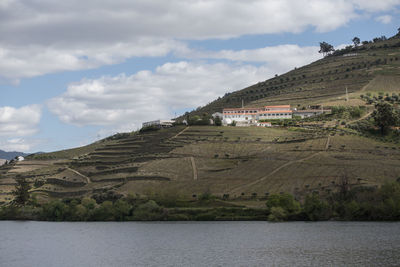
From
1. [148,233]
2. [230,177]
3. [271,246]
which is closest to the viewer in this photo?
[271,246]

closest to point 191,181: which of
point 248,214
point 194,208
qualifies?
point 194,208

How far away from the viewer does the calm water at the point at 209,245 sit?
2758 inches

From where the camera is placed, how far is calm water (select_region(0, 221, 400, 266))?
70.1 m

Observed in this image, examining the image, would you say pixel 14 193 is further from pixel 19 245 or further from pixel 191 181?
pixel 19 245


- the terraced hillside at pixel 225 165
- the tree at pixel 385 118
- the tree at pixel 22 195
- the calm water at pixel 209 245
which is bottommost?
the calm water at pixel 209 245

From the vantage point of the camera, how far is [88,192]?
500ft

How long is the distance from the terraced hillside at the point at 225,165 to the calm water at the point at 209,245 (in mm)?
23811

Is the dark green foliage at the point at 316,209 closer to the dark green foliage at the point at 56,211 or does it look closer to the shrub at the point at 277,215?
the shrub at the point at 277,215

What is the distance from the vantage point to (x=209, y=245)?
8444 cm

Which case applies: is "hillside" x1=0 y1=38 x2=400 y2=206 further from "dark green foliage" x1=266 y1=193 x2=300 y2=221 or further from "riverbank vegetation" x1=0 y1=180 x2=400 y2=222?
"dark green foliage" x1=266 y1=193 x2=300 y2=221

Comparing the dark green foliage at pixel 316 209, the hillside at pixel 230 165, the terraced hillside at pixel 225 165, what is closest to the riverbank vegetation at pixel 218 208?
the dark green foliage at pixel 316 209

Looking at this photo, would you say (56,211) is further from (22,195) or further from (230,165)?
(230,165)

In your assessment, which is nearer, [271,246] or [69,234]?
[271,246]

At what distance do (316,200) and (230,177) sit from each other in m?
34.8
